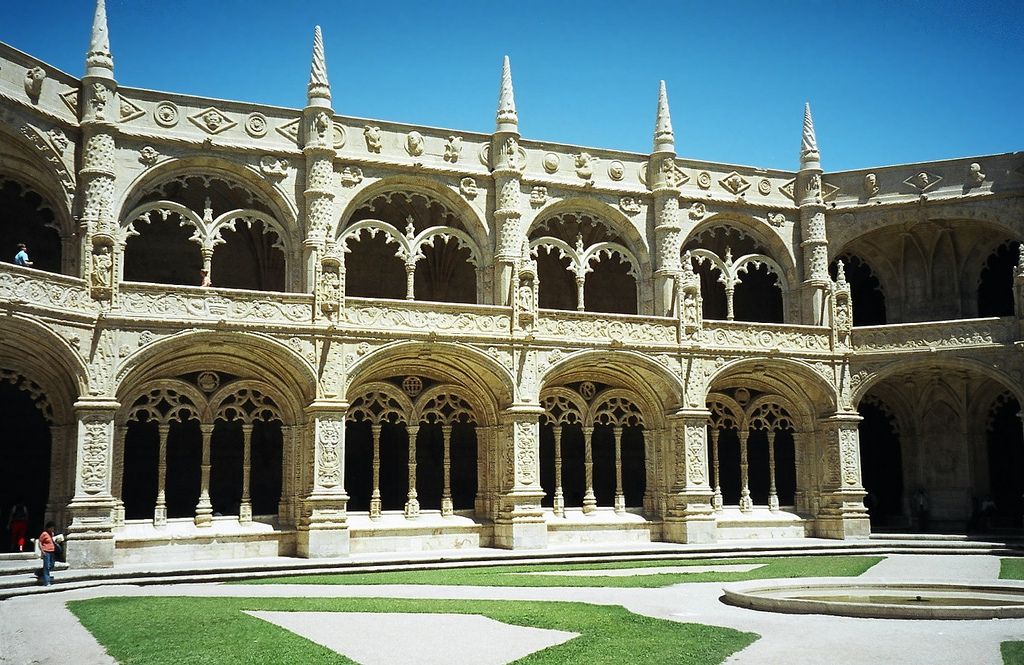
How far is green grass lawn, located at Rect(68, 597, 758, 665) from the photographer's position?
11125mm

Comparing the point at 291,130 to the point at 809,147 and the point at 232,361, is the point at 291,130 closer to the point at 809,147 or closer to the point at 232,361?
the point at 232,361

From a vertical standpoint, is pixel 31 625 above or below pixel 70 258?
below

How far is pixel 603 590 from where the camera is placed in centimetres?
1748

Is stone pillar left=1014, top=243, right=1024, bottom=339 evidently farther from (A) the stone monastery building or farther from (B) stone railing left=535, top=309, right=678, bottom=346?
(B) stone railing left=535, top=309, right=678, bottom=346

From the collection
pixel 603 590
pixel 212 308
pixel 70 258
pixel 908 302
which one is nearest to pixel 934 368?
pixel 908 302

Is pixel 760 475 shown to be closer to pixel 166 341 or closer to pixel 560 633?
pixel 166 341

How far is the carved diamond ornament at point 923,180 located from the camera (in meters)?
32.6

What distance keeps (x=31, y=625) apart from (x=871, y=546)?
21.5m

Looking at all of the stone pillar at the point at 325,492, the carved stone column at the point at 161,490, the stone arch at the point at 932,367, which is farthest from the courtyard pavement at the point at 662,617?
the stone arch at the point at 932,367

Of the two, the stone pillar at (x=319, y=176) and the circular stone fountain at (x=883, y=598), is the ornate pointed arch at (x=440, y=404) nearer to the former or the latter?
the stone pillar at (x=319, y=176)

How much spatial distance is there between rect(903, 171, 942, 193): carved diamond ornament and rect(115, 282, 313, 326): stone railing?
1966 cm

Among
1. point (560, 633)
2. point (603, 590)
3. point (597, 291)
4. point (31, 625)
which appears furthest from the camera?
point (597, 291)

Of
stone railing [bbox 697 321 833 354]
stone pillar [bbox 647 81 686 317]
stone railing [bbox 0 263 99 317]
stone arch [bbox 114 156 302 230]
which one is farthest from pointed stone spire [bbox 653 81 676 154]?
stone railing [bbox 0 263 99 317]

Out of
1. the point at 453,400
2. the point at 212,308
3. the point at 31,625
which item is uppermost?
the point at 212,308
